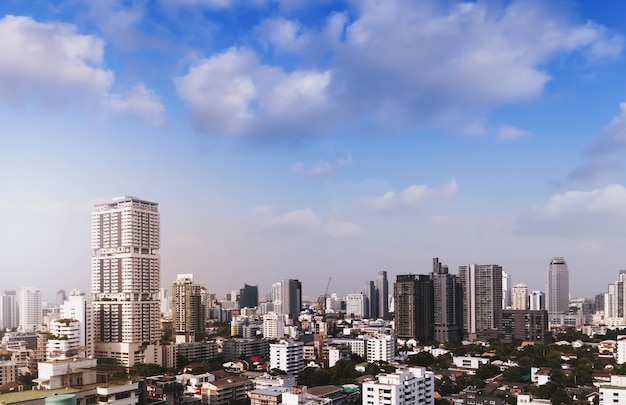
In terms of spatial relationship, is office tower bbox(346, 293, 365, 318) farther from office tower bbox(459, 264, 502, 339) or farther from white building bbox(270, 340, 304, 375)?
white building bbox(270, 340, 304, 375)

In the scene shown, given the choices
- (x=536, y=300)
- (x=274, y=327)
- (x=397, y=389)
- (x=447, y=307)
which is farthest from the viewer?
(x=536, y=300)

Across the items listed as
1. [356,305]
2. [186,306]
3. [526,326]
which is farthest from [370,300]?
[186,306]

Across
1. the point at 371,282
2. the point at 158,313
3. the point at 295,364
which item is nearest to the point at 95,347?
the point at 158,313

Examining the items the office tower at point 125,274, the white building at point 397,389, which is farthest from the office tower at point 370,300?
the white building at point 397,389

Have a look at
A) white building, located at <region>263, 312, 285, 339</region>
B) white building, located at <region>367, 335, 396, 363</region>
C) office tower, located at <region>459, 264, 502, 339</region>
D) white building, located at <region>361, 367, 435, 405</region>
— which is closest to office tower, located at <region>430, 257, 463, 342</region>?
office tower, located at <region>459, 264, 502, 339</region>

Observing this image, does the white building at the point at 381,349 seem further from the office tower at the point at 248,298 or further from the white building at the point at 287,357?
the office tower at the point at 248,298

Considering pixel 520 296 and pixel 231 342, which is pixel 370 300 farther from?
pixel 231 342
